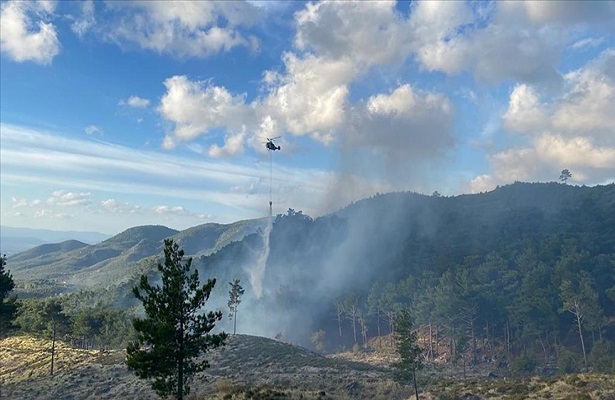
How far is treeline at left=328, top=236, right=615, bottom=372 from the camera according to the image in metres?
95.2

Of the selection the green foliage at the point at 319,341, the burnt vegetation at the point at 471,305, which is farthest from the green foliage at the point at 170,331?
the green foliage at the point at 319,341

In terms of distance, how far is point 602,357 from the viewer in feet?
253

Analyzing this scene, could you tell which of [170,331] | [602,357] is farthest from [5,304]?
[602,357]

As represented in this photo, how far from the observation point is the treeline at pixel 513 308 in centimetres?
9525

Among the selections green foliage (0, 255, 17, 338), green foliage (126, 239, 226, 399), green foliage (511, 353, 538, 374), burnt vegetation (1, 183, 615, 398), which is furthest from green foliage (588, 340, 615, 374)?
green foliage (0, 255, 17, 338)

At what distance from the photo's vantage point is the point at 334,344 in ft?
470

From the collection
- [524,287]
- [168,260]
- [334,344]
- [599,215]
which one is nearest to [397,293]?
[334,344]

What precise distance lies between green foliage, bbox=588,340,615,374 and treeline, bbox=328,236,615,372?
0.27 meters

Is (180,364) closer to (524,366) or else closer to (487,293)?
(524,366)

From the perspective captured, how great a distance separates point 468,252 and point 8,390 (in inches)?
5921

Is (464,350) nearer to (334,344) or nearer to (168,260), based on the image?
(334,344)

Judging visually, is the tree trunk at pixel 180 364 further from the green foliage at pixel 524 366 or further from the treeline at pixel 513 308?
the treeline at pixel 513 308

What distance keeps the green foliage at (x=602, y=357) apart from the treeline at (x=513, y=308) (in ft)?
0.89

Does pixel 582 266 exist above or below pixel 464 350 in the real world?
above
